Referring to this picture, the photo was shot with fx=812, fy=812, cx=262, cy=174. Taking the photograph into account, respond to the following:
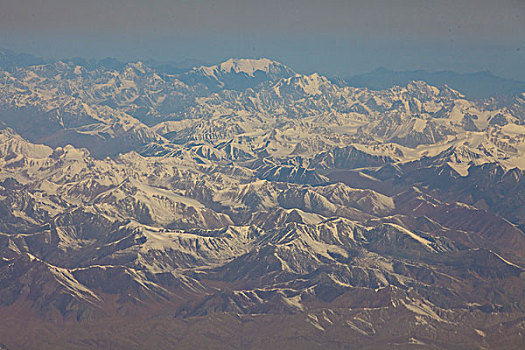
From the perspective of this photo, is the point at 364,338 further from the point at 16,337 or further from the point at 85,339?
the point at 16,337

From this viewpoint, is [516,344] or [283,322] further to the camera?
[283,322]

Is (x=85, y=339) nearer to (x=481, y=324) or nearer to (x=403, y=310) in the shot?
(x=403, y=310)

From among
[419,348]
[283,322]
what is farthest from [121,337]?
[419,348]

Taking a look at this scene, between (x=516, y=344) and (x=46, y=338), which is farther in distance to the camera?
(x=46, y=338)

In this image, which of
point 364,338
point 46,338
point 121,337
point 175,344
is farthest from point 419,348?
point 46,338

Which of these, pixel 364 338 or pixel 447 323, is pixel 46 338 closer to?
pixel 364 338

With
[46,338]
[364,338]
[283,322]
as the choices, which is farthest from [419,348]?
[46,338]

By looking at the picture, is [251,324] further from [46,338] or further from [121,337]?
[46,338]

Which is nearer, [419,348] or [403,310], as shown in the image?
[419,348]
